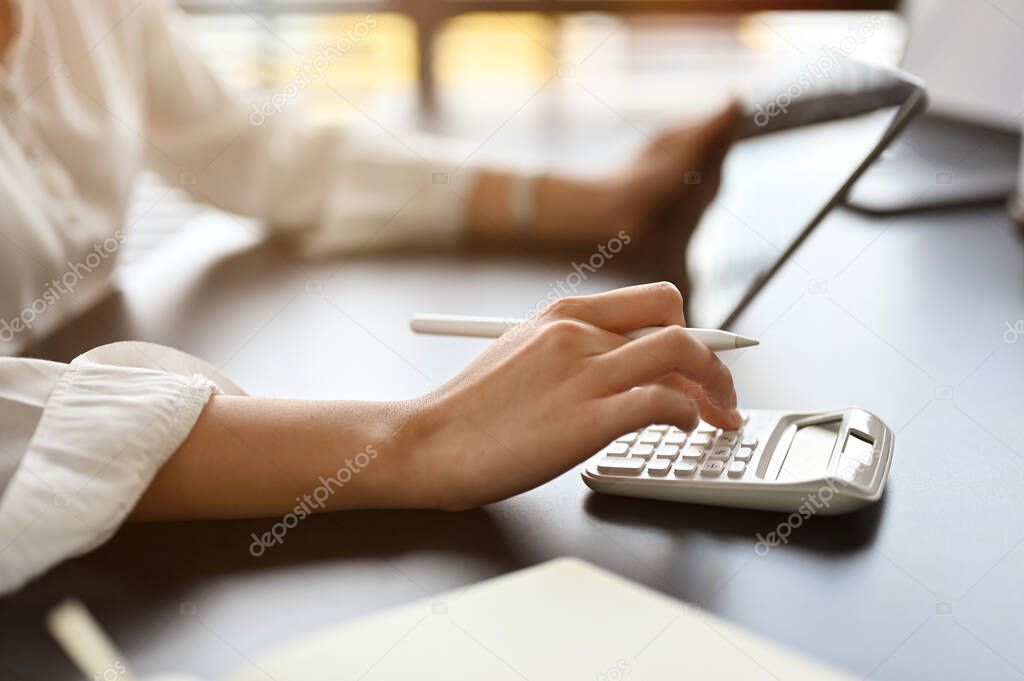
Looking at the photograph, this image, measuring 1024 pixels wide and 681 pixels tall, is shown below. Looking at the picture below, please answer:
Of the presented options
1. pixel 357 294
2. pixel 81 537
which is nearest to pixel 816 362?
pixel 357 294

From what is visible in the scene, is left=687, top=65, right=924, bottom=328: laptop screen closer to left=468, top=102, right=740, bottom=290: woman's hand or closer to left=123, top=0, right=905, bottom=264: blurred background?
left=468, top=102, right=740, bottom=290: woman's hand

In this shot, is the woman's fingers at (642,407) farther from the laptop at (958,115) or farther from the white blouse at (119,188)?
the laptop at (958,115)

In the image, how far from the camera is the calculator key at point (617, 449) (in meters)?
0.69

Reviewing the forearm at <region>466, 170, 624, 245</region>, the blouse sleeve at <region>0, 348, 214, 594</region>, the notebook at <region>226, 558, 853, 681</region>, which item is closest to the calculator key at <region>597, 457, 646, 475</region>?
the notebook at <region>226, 558, 853, 681</region>

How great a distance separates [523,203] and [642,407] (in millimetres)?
704

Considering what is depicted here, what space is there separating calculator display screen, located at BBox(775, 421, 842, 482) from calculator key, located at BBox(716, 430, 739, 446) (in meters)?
0.04

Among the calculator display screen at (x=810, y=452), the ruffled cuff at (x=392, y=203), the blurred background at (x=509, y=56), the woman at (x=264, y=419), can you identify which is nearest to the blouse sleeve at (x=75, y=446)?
the woman at (x=264, y=419)

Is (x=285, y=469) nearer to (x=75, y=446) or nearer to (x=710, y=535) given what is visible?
(x=75, y=446)

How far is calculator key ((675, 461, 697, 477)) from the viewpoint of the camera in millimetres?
655

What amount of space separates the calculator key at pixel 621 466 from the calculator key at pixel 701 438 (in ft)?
0.14

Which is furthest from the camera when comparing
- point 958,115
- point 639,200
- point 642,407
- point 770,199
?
point 958,115

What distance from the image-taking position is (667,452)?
677 mm

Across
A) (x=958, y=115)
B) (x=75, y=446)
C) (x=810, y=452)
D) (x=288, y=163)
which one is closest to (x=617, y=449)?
(x=810, y=452)

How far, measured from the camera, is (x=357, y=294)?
1.07 metres
